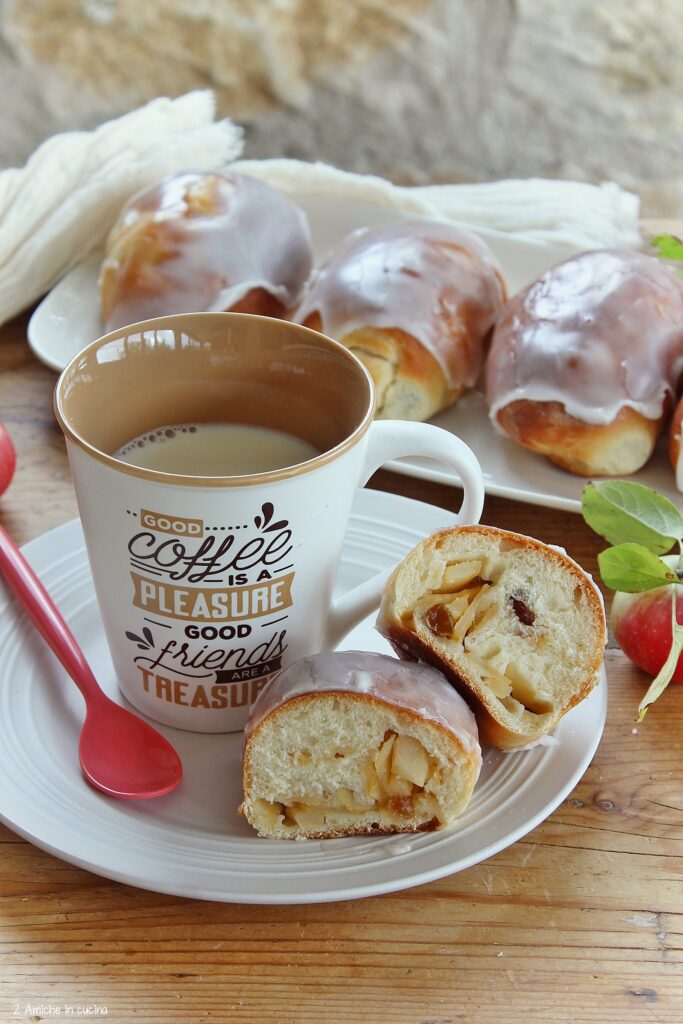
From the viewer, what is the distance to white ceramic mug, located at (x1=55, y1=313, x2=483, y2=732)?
673 mm

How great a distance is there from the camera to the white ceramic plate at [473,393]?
43.1 inches

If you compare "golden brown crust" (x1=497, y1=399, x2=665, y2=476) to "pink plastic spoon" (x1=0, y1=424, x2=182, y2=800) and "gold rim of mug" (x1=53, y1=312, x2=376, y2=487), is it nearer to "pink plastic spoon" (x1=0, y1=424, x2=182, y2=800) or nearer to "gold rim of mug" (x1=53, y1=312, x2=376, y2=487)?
"gold rim of mug" (x1=53, y1=312, x2=376, y2=487)

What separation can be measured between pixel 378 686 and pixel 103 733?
0.20 m

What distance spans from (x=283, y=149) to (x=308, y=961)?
2.22 meters

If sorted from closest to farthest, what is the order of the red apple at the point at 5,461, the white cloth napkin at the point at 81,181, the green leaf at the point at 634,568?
the green leaf at the point at 634,568 → the red apple at the point at 5,461 → the white cloth napkin at the point at 81,181

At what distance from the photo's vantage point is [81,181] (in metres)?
1.41

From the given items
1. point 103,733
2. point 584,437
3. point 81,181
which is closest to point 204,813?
point 103,733

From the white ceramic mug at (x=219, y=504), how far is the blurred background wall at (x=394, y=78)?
189 cm

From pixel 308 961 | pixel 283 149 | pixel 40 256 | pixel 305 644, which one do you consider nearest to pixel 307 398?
pixel 305 644

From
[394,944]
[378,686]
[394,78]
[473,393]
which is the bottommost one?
[394,78]

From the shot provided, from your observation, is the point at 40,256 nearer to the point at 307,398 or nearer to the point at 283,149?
the point at 307,398

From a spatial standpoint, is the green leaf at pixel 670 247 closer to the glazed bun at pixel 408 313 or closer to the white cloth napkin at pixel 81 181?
the glazed bun at pixel 408 313

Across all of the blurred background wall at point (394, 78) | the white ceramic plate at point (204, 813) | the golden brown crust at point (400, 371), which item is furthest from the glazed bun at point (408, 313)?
the blurred background wall at point (394, 78)

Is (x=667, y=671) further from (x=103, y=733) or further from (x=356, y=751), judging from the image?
(x=103, y=733)
